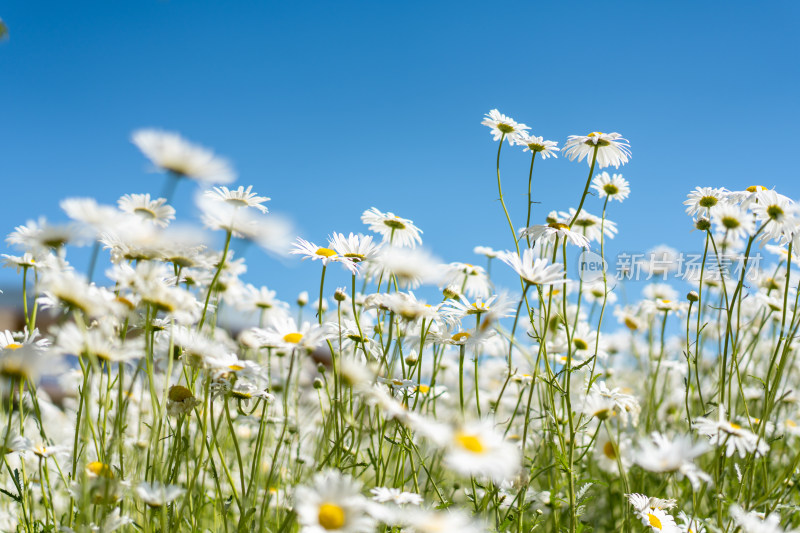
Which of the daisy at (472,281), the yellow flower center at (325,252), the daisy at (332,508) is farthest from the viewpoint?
the daisy at (472,281)

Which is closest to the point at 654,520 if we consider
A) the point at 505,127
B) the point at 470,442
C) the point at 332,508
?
the point at 470,442

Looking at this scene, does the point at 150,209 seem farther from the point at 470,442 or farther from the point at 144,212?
the point at 470,442

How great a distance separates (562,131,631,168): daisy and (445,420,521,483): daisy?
1678 mm

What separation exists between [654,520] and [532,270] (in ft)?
3.11

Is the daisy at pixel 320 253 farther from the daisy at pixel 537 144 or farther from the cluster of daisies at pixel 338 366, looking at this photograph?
the daisy at pixel 537 144

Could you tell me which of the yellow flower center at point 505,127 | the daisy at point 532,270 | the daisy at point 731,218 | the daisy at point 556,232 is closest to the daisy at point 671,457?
the daisy at point 532,270

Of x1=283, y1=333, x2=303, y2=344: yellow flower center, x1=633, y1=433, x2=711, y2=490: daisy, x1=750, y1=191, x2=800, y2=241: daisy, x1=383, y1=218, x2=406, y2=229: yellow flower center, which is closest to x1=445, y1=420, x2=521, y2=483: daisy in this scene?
x1=633, y1=433, x2=711, y2=490: daisy

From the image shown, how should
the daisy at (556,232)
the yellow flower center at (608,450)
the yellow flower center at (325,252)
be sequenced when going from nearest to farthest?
the yellow flower center at (325,252), the daisy at (556,232), the yellow flower center at (608,450)

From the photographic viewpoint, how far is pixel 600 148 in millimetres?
2715

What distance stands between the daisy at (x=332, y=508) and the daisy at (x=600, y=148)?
1.84m

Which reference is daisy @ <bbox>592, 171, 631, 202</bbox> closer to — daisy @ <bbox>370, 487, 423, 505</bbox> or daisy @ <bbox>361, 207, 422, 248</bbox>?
daisy @ <bbox>361, 207, 422, 248</bbox>

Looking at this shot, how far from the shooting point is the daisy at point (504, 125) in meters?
2.75

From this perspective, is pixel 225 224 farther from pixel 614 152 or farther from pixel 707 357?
pixel 707 357

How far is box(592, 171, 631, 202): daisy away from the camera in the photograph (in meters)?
3.21
